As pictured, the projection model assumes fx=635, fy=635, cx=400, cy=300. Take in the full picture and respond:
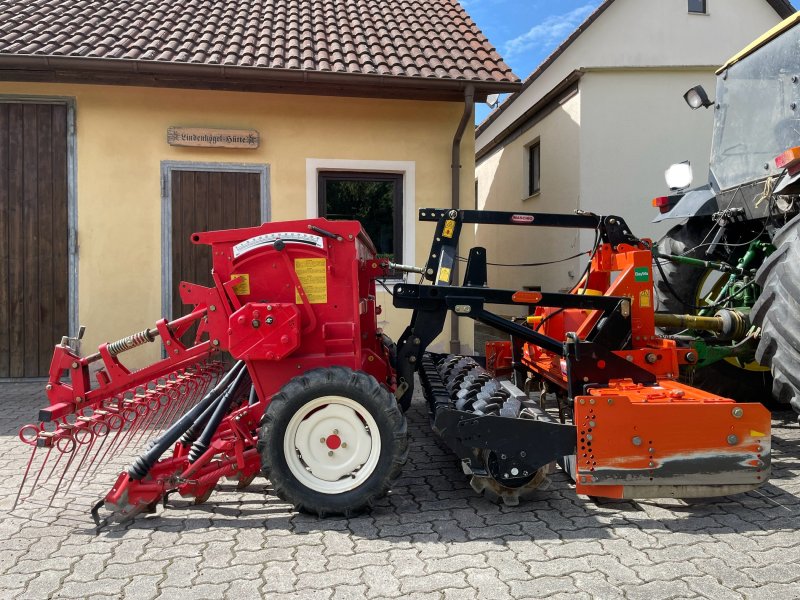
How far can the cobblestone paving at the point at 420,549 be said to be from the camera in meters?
2.38

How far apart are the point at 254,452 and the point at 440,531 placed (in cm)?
100

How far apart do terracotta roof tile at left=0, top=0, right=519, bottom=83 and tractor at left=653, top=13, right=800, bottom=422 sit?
274 centimetres

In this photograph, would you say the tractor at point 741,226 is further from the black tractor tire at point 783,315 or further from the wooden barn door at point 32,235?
the wooden barn door at point 32,235

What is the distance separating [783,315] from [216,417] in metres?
2.94

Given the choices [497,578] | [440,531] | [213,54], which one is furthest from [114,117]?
[497,578]

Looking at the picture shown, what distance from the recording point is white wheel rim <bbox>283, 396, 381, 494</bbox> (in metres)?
3.11

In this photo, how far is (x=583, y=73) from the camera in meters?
9.54

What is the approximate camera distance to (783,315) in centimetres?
323

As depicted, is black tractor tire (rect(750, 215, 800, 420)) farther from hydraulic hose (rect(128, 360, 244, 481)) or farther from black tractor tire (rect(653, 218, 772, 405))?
hydraulic hose (rect(128, 360, 244, 481))

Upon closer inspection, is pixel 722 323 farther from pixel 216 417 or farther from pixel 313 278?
pixel 216 417

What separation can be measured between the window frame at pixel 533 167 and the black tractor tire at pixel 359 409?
29.7 ft

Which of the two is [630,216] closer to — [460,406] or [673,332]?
[673,332]

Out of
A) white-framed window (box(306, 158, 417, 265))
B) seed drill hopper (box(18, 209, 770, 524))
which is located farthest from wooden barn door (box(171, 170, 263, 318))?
seed drill hopper (box(18, 209, 770, 524))

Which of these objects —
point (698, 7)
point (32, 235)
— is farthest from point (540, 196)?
point (32, 235)
